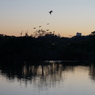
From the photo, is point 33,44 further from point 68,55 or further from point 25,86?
point 25,86

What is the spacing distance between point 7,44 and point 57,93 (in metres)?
30.2

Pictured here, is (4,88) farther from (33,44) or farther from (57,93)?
(33,44)

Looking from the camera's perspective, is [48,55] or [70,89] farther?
[48,55]

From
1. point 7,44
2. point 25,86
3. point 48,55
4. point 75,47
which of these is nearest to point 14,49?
point 7,44

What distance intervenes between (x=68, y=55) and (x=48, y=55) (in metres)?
3.22

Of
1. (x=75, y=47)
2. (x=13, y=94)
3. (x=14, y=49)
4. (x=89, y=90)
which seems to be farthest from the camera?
(x=75, y=47)

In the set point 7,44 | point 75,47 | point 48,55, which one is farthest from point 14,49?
point 75,47

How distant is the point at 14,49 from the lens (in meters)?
44.1

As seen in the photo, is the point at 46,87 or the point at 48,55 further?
the point at 48,55

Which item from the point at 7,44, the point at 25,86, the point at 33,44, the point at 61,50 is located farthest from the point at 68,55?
the point at 25,86

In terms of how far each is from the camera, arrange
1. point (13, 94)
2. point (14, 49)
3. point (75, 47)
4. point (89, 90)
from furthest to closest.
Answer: point (75, 47) → point (14, 49) → point (89, 90) → point (13, 94)

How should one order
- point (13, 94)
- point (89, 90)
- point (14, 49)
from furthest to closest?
point (14, 49), point (89, 90), point (13, 94)

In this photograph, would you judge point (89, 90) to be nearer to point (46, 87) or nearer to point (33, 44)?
point (46, 87)

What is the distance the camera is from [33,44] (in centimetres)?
4541
